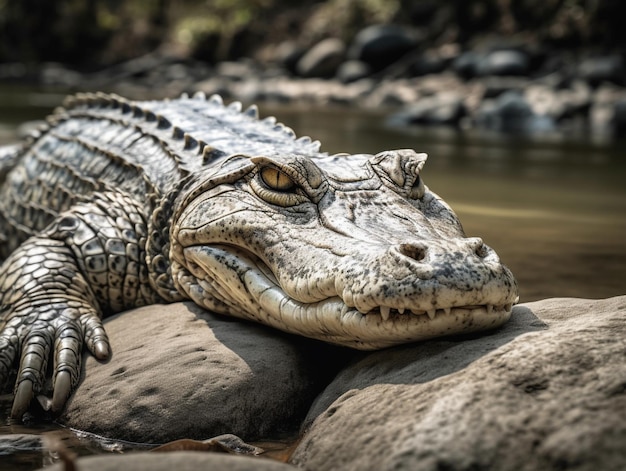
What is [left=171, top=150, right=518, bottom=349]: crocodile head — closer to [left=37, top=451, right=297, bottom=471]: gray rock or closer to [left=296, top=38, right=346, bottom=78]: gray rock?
[left=37, top=451, right=297, bottom=471]: gray rock

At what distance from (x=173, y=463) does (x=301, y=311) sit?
1.00m

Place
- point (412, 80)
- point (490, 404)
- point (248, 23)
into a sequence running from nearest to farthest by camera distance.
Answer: point (490, 404) < point (412, 80) < point (248, 23)

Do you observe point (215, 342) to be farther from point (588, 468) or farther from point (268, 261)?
point (588, 468)

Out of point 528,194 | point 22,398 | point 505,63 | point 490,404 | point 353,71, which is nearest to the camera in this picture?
point 490,404

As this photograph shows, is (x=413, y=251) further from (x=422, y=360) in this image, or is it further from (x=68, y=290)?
(x=68, y=290)

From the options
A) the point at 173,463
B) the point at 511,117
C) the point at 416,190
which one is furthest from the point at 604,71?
the point at 173,463

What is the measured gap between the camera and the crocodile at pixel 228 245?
2.64 m

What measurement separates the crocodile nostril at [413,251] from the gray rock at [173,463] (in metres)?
0.80

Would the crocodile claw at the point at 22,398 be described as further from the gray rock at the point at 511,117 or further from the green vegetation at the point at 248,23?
the green vegetation at the point at 248,23

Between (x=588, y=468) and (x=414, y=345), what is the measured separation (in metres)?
0.86

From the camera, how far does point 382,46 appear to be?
24.5 m

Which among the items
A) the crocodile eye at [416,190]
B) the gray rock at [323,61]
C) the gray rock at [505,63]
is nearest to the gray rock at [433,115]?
the gray rock at [505,63]

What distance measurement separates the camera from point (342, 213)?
315 cm

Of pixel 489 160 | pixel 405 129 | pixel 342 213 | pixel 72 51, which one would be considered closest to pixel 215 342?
pixel 342 213
